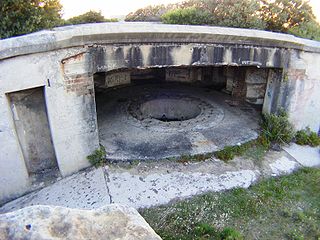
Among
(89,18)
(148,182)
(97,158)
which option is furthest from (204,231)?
(89,18)

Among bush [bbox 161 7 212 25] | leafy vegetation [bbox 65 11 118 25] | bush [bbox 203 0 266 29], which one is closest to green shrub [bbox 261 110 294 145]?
bush [bbox 203 0 266 29]

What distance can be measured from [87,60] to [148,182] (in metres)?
2.37

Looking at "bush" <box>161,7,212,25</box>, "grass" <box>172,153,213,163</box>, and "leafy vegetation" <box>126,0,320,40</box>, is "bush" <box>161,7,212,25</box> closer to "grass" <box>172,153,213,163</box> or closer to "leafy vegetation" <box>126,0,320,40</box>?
"leafy vegetation" <box>126,0,320,40</box>

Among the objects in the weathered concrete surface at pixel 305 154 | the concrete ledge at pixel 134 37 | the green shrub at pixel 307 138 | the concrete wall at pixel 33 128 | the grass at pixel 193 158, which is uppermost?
the concrete ledge at pixel 134 37

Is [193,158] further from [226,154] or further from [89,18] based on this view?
[89,18]

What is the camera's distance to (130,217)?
7.41 feet

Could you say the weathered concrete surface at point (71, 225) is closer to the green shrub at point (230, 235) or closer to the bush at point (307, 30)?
the green shrub at point (230, 235)

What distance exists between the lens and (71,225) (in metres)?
2.03

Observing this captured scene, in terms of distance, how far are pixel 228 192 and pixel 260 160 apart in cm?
133

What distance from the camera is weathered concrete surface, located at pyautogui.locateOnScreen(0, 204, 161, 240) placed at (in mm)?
1912

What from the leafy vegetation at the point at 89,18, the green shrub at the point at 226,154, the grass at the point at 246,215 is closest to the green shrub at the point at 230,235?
the grass at the point at 246,215

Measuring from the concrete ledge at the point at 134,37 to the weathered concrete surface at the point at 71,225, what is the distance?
2.76m

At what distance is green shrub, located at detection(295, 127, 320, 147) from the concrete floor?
1.00 m

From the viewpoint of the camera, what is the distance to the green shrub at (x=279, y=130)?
252 inches
